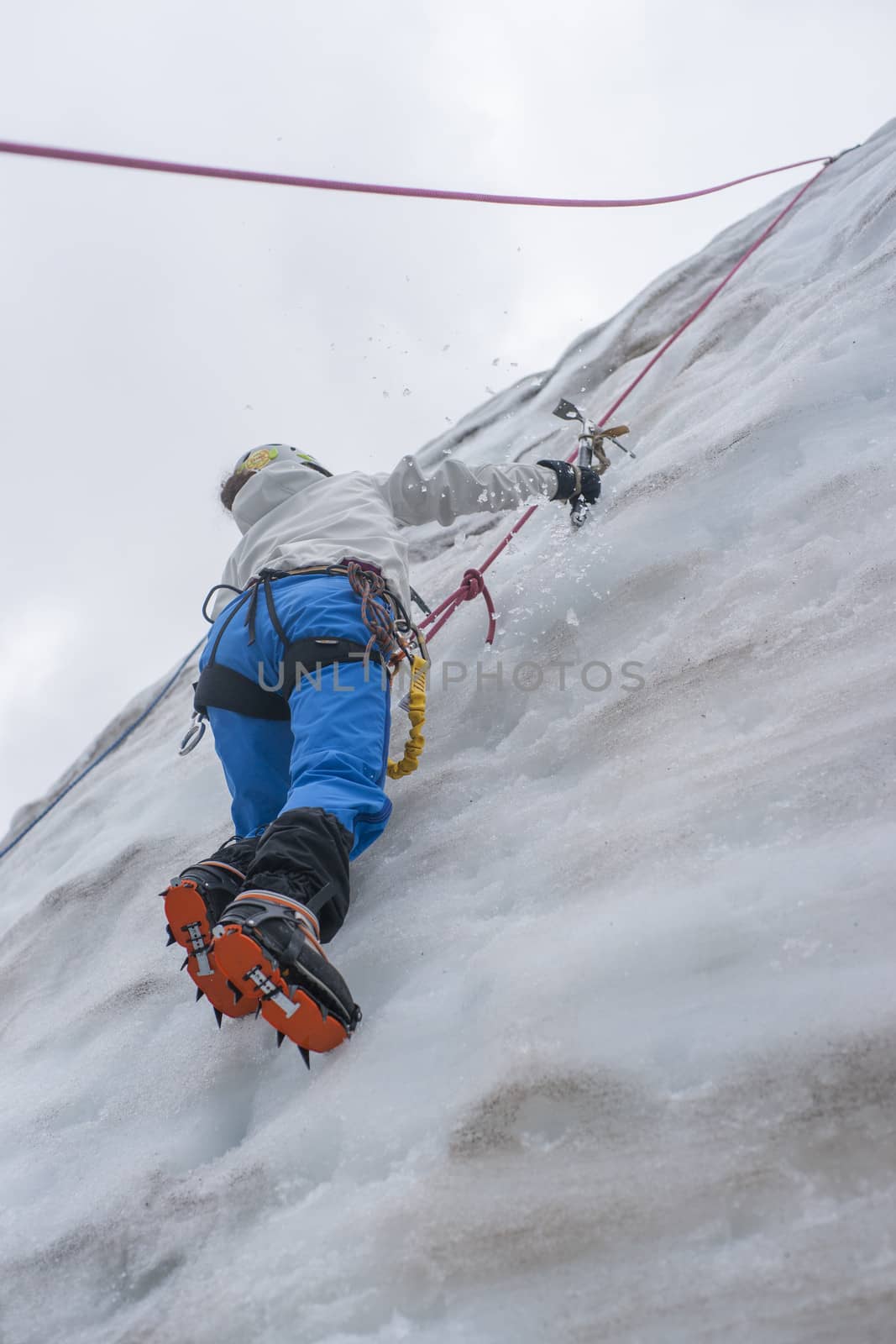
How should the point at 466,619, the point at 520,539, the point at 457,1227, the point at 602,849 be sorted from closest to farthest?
1. the point at 457,1227
2. the point at 602,849
3. the point at 466,619
4. the point at 520,539

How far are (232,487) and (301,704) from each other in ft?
3.81

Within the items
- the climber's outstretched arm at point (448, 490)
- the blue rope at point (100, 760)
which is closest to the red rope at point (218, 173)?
the climber's outstretched arm at point (448, 490)

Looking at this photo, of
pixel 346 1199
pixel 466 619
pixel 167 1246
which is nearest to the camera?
pixel 346 1199

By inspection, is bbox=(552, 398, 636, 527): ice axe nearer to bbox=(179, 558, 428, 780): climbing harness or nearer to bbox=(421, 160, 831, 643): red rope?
bbox=(421, 160, 831, 643): red rope

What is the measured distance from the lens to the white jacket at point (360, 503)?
2445 mm

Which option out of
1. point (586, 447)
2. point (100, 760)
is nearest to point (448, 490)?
point (586, 447)

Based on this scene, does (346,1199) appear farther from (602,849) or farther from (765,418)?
(765,418)

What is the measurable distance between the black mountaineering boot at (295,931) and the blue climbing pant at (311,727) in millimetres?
84

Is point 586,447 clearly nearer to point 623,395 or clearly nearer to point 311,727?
point 623,395

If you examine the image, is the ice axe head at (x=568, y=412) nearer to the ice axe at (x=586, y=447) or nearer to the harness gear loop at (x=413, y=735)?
the ice axe at (x=586, y=447)

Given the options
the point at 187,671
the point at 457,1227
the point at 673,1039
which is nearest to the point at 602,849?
the point at 673,1039

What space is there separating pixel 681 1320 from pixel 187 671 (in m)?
4.72

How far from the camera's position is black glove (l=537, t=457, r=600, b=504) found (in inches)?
114

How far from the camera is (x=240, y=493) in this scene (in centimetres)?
276
